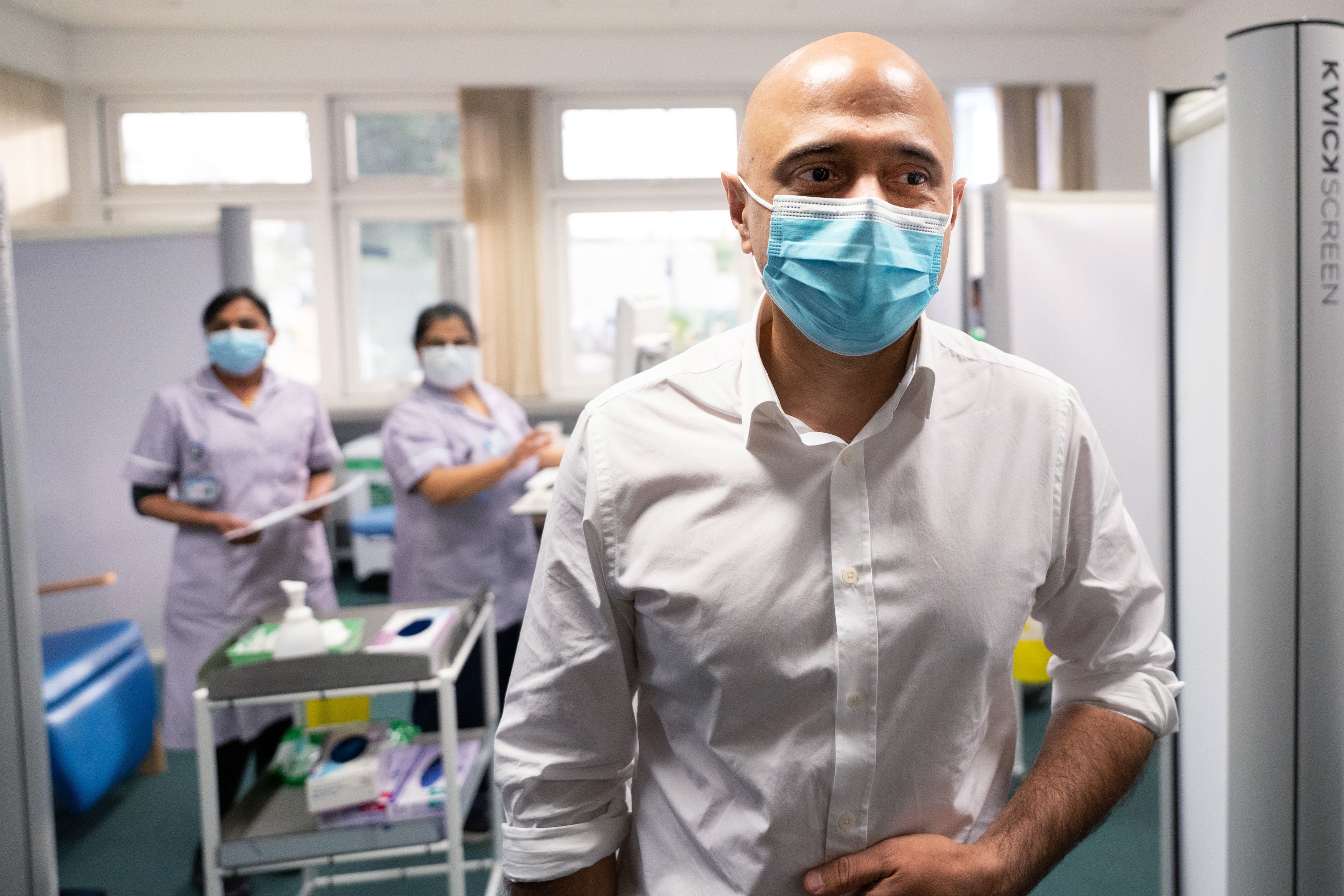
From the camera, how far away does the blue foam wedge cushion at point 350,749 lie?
1.76m

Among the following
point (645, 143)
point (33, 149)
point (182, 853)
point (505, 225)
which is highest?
point (645, 143)

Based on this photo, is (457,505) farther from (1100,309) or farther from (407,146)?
(407,146)

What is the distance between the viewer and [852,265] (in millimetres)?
767

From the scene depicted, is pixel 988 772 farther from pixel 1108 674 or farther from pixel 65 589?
pixel 65 589

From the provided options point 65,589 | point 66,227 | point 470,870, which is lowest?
point 470,870

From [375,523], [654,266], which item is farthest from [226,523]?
[654,266]

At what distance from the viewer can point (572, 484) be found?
32.2 inches

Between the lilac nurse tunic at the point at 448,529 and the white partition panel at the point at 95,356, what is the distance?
3.24 feet

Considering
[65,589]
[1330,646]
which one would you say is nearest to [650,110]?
[65,589]

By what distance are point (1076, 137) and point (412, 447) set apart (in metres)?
4.83

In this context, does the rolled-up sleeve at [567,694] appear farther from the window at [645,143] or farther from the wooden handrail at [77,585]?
the window at [645,143]

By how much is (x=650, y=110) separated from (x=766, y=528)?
17.5 ft

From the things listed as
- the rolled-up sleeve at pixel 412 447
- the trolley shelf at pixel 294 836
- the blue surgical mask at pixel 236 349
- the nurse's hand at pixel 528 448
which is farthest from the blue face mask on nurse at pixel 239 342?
the trolley shelf at pixel 294 836

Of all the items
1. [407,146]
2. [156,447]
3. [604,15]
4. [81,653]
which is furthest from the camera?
[407,146]
